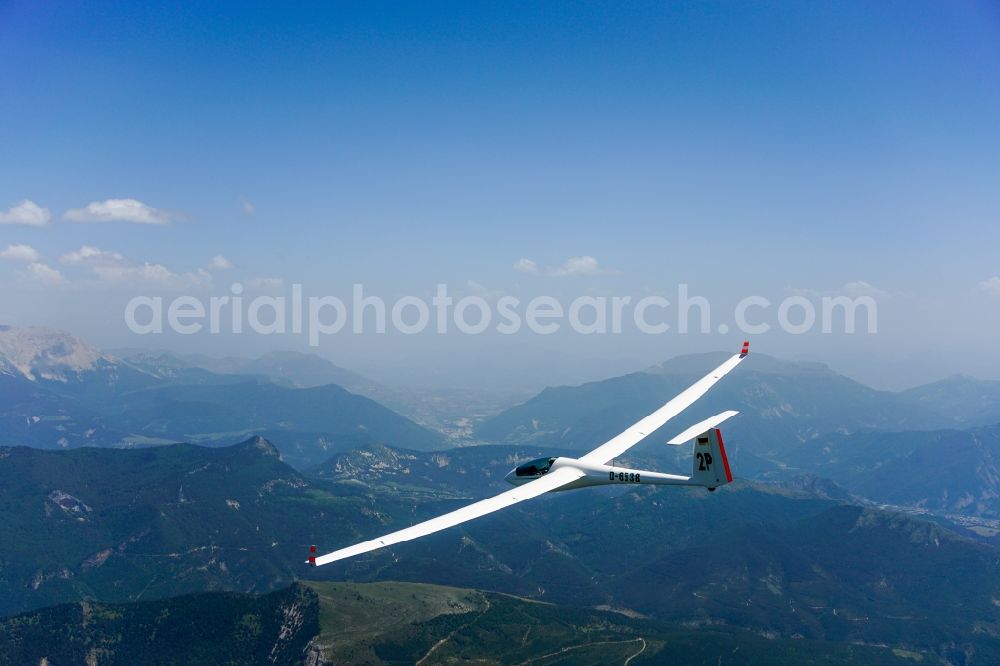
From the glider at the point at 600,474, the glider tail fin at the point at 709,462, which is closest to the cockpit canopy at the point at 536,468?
the glider at the point at 600,474

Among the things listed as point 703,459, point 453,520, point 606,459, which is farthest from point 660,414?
point 453,520

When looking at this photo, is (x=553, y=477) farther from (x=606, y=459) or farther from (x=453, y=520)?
(x=453, y=520)

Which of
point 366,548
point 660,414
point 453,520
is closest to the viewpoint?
point 366,548

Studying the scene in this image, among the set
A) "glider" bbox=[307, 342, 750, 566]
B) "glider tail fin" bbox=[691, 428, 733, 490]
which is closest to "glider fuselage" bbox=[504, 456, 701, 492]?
"glider" bbox=[307, 342, 750, 566]

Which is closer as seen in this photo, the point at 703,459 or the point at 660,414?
the point at 703,459

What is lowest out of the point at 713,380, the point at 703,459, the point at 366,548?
the point at 366,548

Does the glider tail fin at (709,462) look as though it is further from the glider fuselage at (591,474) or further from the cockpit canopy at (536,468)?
the cockpit canopy at (536,468)

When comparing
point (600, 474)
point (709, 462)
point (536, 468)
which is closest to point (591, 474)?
point (600, 474)

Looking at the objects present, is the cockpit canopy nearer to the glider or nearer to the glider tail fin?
the glider
